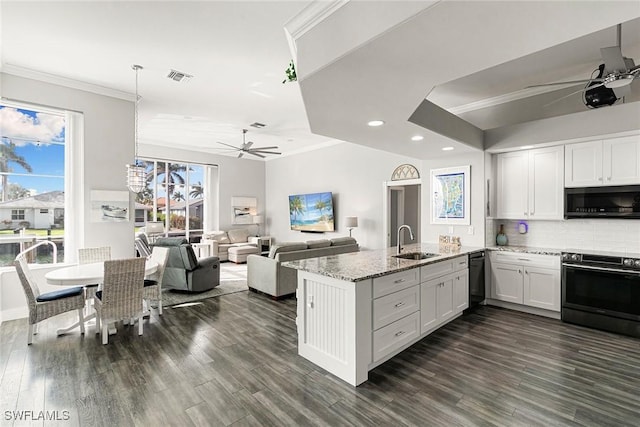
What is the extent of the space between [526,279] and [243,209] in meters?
8.08

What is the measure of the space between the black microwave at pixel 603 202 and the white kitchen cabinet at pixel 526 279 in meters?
0.68

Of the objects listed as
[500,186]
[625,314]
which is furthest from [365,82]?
[625,314]

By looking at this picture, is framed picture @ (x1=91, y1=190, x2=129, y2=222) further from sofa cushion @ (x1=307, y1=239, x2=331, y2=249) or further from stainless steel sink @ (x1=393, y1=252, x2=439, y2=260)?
stainless steel sink @ (x1=393, y1=252, x2=439, y2=260)

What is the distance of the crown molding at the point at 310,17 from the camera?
187 centimetres

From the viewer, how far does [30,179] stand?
4.47m

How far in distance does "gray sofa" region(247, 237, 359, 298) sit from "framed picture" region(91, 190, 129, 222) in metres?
2.23

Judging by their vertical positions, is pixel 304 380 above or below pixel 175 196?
below

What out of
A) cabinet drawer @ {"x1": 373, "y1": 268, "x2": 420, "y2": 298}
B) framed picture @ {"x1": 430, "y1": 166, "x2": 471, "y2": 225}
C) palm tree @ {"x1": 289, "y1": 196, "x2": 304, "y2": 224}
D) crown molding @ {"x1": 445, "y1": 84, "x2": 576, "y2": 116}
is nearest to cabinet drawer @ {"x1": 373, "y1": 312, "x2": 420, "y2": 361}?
cabinet drawer @ {"x1": 373, "y1": 268, "x2": 420, "y2": 298}

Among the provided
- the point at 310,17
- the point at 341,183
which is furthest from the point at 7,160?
the point at 341,183

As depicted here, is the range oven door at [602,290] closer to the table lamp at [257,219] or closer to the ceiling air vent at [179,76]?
the ceiling air vent at [179,76]

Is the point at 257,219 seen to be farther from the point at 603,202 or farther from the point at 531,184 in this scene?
the point at 603,202

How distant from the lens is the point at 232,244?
362 inches

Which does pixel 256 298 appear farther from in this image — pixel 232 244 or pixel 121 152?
pixel 232 244

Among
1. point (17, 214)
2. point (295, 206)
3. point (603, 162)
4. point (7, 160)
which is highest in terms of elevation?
point (7, 160)
